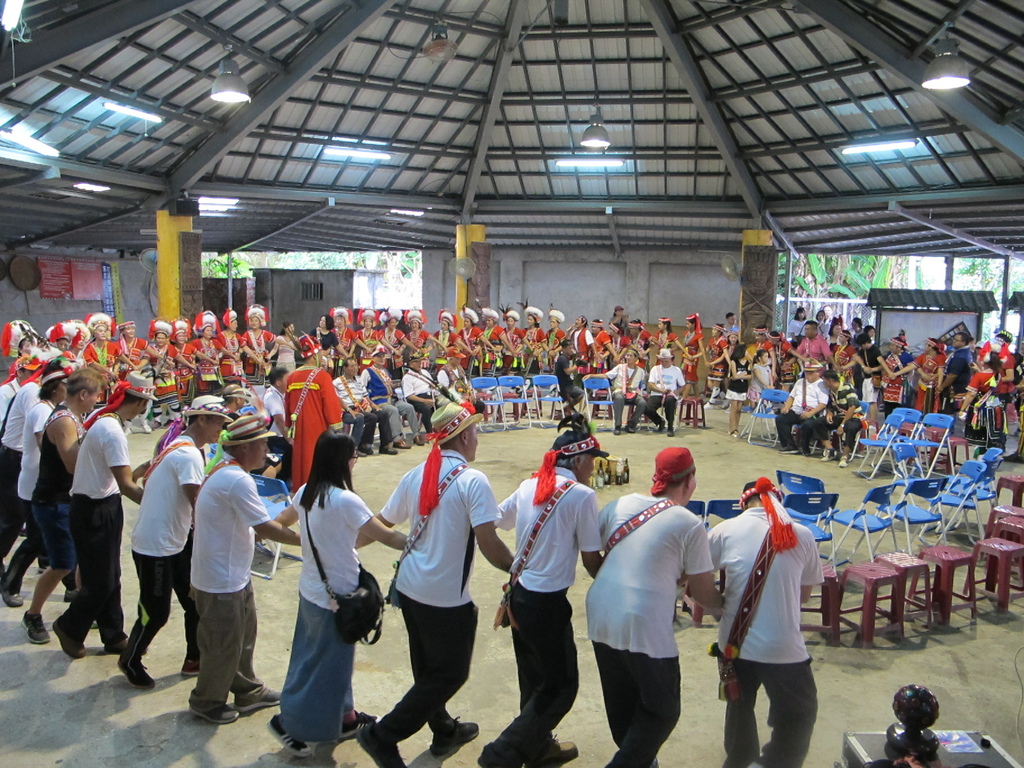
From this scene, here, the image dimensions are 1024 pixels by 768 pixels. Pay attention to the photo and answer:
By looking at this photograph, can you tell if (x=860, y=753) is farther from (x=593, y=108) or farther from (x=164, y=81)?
(x=593, y=108)

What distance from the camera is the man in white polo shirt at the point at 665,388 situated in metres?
12.7

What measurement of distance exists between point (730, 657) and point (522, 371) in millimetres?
11757

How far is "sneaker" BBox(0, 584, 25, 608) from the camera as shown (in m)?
5.51

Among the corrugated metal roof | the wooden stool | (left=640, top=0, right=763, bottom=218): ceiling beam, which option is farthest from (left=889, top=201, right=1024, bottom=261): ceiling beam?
the wooden stool

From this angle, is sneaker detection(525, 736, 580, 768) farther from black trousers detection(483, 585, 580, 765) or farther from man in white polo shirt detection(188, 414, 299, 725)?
man in white polo shirt detection(188, 414, 299, 725)

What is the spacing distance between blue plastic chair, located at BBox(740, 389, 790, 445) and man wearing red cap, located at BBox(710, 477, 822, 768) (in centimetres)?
884

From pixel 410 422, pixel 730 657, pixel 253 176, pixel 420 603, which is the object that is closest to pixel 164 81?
pixel 253 176

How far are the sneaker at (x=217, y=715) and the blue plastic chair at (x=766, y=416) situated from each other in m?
9.21

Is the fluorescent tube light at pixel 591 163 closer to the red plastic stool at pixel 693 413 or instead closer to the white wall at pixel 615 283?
the white wall at pixel 615 283

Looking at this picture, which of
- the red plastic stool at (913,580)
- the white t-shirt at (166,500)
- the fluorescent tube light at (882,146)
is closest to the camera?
the white t-shirt at (166,500)

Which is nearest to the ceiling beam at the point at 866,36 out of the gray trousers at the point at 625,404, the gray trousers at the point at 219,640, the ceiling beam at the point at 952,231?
the ceiling beam at the point at 952,231

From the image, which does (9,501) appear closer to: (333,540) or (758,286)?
(333,540)

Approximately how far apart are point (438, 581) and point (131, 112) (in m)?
11.6

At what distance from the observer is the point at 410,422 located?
11469mm
